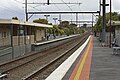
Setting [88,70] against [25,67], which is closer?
[88,70]

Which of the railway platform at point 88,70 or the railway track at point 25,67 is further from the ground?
the railway platform at point 88,70

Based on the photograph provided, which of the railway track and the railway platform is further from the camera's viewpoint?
Result: the railway track

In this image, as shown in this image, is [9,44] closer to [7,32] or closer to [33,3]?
[7,32]

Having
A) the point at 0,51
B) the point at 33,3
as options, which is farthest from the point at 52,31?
the point at 0,51

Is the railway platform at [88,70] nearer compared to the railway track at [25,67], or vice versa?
the railway platform at [88,70]

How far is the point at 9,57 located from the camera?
2820 cm

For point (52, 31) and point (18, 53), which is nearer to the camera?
point (18, 53)

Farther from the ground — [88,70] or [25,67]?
[88,70]

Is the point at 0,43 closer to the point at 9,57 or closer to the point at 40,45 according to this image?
the point at 9,57

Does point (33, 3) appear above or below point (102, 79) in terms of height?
above

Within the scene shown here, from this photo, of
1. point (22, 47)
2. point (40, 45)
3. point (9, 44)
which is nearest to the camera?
point (9, 44)

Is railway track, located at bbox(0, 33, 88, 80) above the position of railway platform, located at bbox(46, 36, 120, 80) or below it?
below

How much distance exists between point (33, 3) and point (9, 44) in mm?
24624

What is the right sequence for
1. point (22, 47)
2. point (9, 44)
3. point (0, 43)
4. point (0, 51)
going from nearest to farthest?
point (0, 51), point (0, 43), point (9, 44), point (22, 47)
